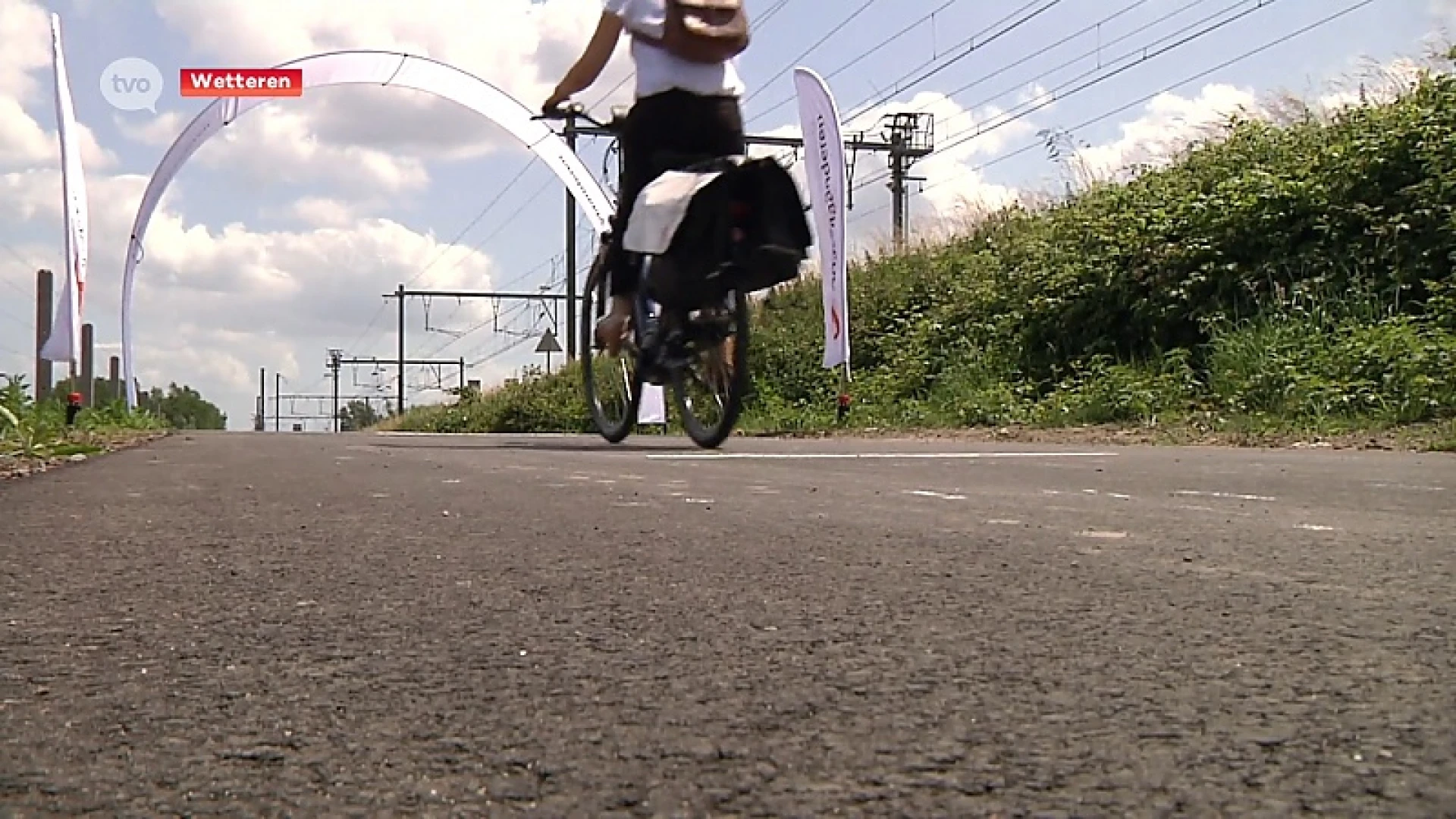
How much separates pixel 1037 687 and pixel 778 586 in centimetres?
68

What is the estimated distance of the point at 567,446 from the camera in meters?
6.88

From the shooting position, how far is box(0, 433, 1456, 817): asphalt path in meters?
0.99

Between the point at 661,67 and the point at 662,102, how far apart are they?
0.41 feet

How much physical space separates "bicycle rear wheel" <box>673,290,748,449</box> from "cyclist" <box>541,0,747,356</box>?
1.79 feet

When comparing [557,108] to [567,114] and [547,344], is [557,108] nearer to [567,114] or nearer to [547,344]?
[567,114]

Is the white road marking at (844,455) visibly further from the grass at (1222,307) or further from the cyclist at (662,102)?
the grass at (1222,307)

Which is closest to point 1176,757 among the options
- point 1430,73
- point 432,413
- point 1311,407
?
point 1311,407

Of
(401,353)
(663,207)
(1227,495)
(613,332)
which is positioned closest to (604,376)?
(613,332)

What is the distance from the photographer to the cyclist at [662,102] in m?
5.04

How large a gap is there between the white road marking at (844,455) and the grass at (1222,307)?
1.94 m

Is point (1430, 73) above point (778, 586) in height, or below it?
above

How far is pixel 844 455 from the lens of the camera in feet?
18.3

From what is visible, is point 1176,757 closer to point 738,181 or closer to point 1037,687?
point 1037,687

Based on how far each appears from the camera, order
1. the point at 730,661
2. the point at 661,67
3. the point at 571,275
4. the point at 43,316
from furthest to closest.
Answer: the point at 571,275 → the point at 43,316 → the point at 661,67 → the point at 730,661
